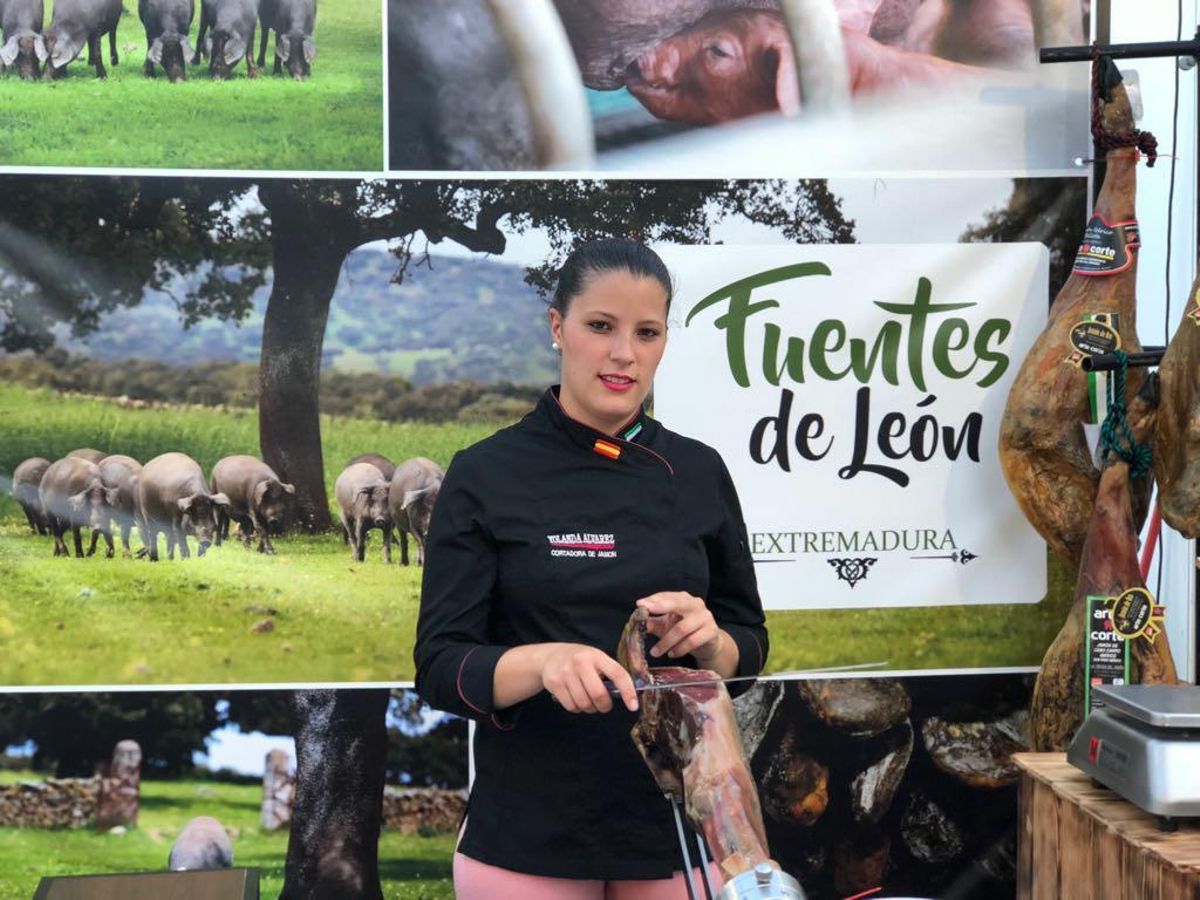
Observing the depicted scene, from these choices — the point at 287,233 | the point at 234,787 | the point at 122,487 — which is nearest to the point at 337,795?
the point at 234,787

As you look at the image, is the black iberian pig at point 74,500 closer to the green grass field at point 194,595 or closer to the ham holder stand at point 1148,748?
the green grass field at point 194,595

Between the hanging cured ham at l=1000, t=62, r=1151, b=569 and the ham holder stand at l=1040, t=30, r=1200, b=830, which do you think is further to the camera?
the hanging cured ham at l=1000, t=62, r=1151, b=569

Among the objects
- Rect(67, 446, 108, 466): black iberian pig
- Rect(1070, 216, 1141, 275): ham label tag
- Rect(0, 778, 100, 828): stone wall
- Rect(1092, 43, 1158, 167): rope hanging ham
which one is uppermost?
Rect(1092, 43, 1158, 167): rope hanging ham

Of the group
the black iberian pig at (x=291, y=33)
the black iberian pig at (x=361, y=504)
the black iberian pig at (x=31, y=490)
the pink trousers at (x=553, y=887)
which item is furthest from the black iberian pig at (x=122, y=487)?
the pink trousers at (x=553, y=887)

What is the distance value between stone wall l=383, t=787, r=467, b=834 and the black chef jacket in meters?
1.09

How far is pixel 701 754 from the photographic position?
125 cm

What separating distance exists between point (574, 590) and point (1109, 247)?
1.49 meters

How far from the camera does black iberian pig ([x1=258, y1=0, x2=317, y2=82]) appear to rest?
252 cm

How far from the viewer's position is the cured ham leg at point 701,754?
46.5 inches

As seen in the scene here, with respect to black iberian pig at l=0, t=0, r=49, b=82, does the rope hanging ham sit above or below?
below

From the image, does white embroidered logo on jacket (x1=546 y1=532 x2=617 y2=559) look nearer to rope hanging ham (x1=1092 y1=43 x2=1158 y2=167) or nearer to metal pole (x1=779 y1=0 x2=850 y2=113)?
metal pole (x1=779 y1=0 x2=850 y2=113)

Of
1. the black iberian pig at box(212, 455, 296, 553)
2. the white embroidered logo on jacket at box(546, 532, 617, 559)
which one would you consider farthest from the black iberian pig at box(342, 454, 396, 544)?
the white embroidered logo on jacket at box(546, 532, 617, 559)

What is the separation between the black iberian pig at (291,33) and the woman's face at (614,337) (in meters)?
1.27

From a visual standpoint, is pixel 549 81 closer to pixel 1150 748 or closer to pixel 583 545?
pixel 583 545
